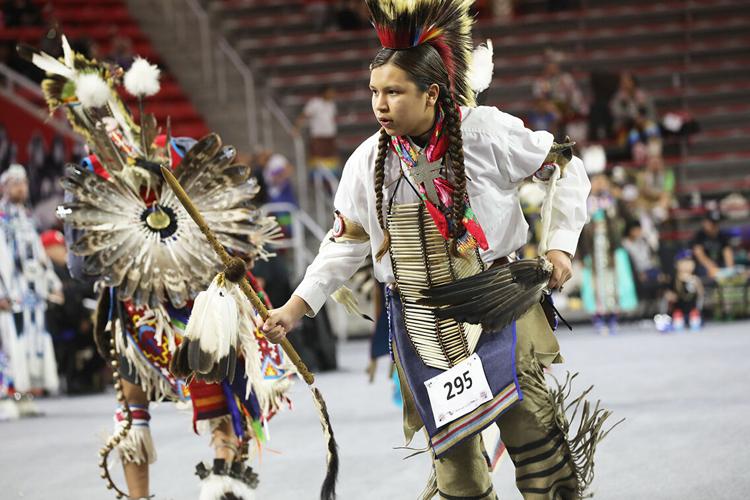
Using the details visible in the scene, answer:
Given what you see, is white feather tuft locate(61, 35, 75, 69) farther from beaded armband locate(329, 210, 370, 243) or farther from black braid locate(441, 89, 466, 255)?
black braid locate(441, 89, 466, 255)

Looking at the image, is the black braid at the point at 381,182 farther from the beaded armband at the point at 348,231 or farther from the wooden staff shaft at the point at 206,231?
the wooden staff shaft at the point at 206,231

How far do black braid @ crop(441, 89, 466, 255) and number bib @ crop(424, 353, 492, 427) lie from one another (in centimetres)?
27

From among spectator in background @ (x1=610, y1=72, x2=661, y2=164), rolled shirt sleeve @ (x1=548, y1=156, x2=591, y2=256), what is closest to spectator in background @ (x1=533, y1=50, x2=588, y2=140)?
spectator in background @ (x1=610, y1=72, x2=661, y2=164)

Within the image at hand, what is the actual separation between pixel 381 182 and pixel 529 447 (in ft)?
2.29

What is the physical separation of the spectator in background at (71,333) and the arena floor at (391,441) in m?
0.46

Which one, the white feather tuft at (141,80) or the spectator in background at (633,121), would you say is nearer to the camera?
the white feather tuft at (141,80)

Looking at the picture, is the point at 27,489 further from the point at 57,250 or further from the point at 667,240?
the point at 667,240

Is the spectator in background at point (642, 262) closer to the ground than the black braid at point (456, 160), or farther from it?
closer to the ground

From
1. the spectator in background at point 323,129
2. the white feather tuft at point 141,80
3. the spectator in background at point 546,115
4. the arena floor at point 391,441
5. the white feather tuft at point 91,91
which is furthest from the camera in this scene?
the spectator in background at point 323,129

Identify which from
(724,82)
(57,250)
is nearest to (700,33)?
(724,82)

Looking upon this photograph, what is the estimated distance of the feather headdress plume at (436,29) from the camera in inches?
98.4

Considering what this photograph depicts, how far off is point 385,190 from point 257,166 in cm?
821

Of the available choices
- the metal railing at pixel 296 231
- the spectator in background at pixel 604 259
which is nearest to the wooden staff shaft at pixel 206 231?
the metal railing at pixel 296 231

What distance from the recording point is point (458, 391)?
2.54 meters
